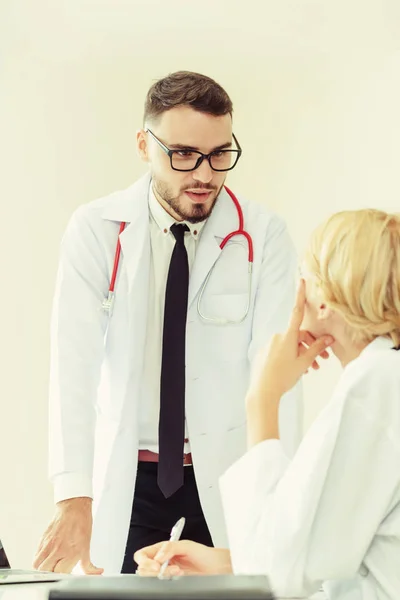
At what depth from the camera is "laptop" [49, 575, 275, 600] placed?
2.32ft

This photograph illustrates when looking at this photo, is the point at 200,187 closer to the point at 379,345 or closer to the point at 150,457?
the point at 150,457

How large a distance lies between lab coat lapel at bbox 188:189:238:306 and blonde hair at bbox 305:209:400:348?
0.87 metres

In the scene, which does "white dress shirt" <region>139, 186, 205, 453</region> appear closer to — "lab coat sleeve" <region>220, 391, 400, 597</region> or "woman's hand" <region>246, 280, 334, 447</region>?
"woman's hand" <region>246, 280, 334, 447</region>

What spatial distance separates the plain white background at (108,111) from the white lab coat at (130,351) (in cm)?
111

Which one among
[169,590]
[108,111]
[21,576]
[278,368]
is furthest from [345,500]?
[108,111]

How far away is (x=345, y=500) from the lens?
45.3 inches

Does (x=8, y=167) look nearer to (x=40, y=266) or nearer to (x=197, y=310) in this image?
(x=40, y=266)

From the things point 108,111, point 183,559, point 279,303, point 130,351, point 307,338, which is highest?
point 108,111

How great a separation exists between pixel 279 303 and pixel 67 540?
801mm

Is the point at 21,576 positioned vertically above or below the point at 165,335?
below

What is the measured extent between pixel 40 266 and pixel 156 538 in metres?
1.59

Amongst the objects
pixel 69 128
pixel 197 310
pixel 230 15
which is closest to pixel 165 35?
pixel 230 15

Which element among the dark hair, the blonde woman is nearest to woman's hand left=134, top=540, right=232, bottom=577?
the blonde woman

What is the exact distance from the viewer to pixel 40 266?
330cm
